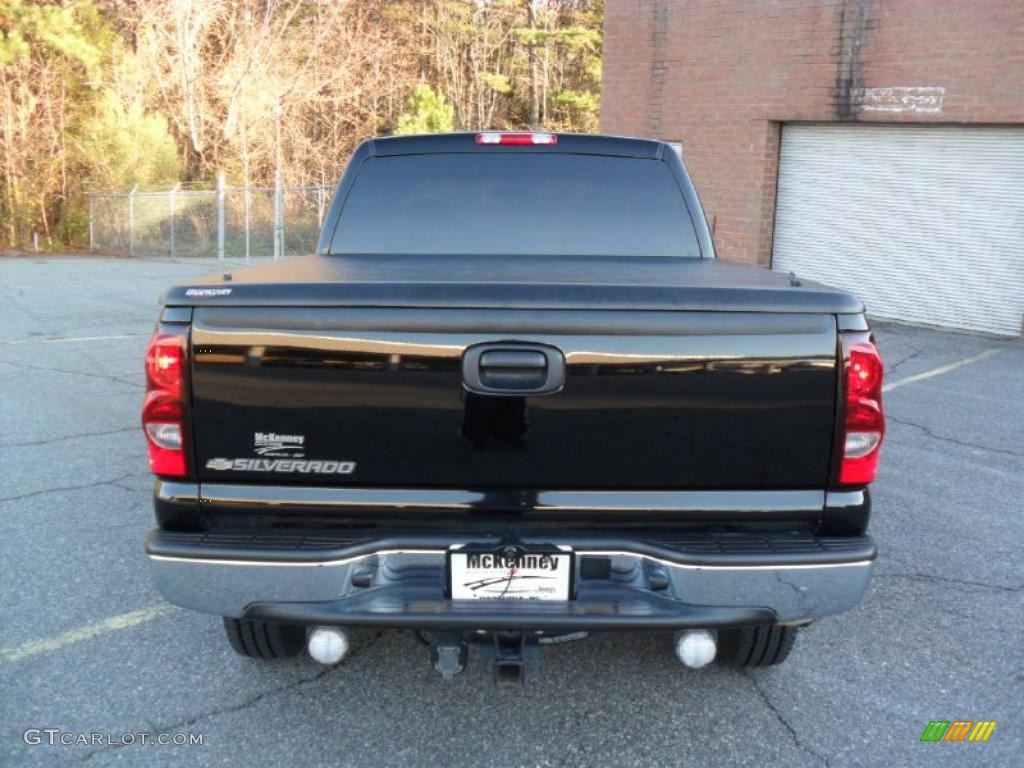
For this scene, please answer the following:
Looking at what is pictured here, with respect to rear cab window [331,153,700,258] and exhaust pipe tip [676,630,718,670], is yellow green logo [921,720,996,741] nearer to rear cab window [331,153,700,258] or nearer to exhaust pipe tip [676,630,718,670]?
exhaust pipe tip [676,630,718,670]

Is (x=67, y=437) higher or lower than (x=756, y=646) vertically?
lower

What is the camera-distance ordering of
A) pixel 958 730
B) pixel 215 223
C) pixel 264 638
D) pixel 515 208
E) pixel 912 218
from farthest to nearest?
pixel 215 223 < pixel 912 218 < pixel 515 208 < pixel 264 638 < pixel 958 730

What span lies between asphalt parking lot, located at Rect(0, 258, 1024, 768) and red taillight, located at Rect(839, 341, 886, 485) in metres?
0.99

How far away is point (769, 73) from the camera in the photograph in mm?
14195

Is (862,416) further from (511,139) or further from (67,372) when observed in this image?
(67,372)

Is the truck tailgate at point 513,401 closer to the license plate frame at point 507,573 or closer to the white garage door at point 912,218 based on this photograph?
the license plate frame at point 507,573

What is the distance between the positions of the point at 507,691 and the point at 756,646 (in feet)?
3.03

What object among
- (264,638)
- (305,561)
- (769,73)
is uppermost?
(769,73)

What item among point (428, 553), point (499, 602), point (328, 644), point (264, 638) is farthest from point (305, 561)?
point (264, 638)

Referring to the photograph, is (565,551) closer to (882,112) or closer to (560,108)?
(882,112)

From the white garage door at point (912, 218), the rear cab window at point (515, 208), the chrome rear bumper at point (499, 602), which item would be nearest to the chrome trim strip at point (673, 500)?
the chrome rear bumper at point (499, 602)

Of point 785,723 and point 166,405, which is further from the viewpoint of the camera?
point 785,723

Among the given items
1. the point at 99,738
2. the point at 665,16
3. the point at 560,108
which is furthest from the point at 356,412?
the point at 560,108

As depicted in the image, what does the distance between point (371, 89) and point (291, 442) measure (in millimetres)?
A: 38531
